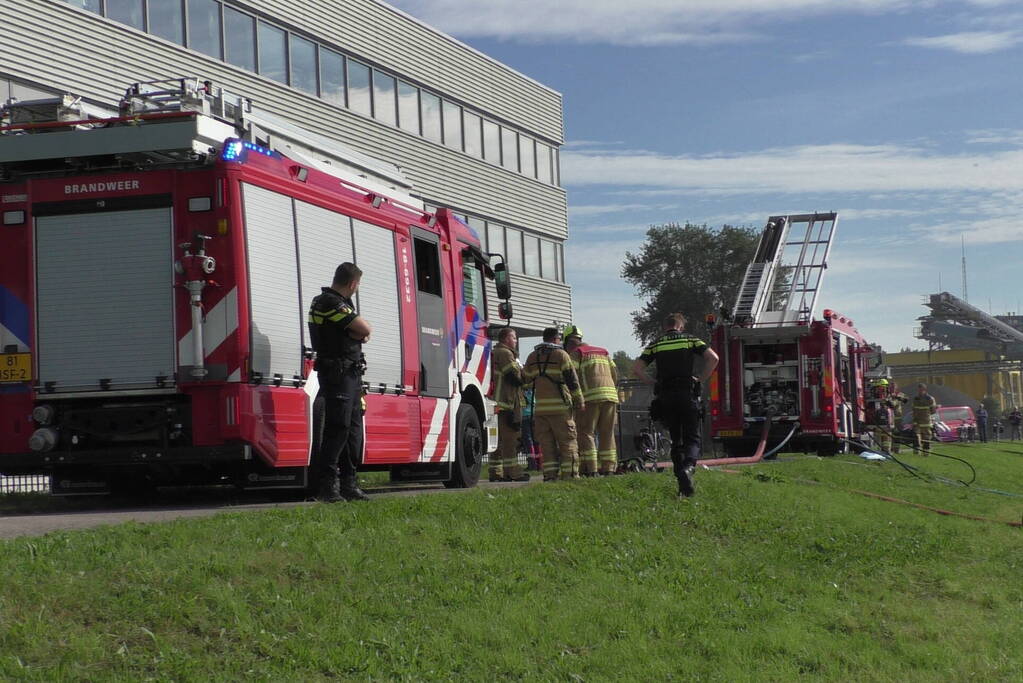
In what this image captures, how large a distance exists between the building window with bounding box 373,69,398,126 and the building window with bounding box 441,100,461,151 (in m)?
2.53

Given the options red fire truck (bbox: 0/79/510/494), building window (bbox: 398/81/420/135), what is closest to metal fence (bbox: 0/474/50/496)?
red fire truck (bbox: 0/79/510/494)

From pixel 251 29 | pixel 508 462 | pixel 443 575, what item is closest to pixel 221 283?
pixel 443 575

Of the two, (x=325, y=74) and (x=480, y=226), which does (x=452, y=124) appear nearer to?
(x=480, y=226)

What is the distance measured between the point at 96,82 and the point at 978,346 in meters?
82.8

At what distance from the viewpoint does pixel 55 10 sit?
72.0ft

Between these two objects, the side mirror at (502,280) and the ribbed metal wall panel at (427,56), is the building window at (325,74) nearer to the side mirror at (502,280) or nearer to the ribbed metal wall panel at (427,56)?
the ribbed metal wall panel at (427,56)

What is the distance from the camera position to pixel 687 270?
2847 inches

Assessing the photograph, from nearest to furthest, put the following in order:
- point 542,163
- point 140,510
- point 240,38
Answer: point 140,510 < point 240,38 < point 542,163

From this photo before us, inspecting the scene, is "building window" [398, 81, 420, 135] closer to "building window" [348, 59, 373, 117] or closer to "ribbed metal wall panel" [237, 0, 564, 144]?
"ribbed metal wall panel" [237, 0, 564, 144]

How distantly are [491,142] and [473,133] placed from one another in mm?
→ 1027

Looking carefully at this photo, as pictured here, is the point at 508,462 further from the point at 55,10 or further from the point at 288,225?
the point at 55,10

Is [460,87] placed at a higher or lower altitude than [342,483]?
higher

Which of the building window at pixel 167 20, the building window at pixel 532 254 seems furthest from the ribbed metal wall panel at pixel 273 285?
the building window at pixel 532 254

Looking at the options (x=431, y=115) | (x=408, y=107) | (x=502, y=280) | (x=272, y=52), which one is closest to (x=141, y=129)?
A: (x=502, y=280)
